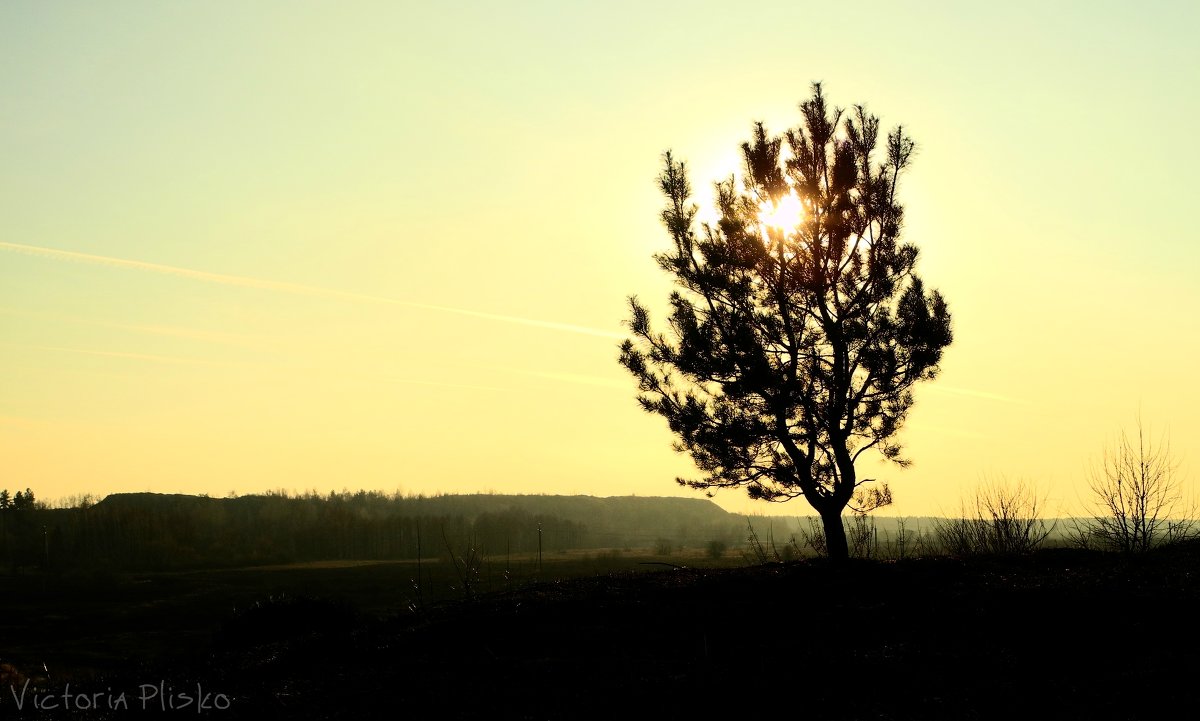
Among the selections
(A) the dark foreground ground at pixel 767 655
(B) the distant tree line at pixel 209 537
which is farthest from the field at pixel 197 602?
(B) the distant tree line at pixel 209 537

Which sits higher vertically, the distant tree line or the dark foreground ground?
the dark foreground ground

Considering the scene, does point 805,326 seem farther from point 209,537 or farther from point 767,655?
point 209,537

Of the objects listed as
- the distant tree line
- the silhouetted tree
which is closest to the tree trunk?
the silhouetted tree

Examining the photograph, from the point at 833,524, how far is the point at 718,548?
95.3 m

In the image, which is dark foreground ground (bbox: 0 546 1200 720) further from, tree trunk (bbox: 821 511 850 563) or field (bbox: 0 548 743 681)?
field (bbox: 0 548 743 681)

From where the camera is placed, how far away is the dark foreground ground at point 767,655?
843cm

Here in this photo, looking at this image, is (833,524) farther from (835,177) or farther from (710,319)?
(835,177)

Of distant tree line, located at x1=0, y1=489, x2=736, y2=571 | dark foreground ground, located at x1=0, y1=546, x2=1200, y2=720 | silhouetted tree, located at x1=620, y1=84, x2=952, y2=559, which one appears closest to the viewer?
dark foreground ground, located at x1=0, y1=546, x2=1200, y2=720

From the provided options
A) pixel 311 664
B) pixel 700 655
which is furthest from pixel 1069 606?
pixel 311 664

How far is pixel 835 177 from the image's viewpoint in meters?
16.3

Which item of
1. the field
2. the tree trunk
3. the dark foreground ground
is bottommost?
the field

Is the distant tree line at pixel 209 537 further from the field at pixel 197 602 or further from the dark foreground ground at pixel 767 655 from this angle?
the dark foreground ground at pixel 767 655

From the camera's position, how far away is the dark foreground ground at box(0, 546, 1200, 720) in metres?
8.43

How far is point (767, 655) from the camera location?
1002 cm
